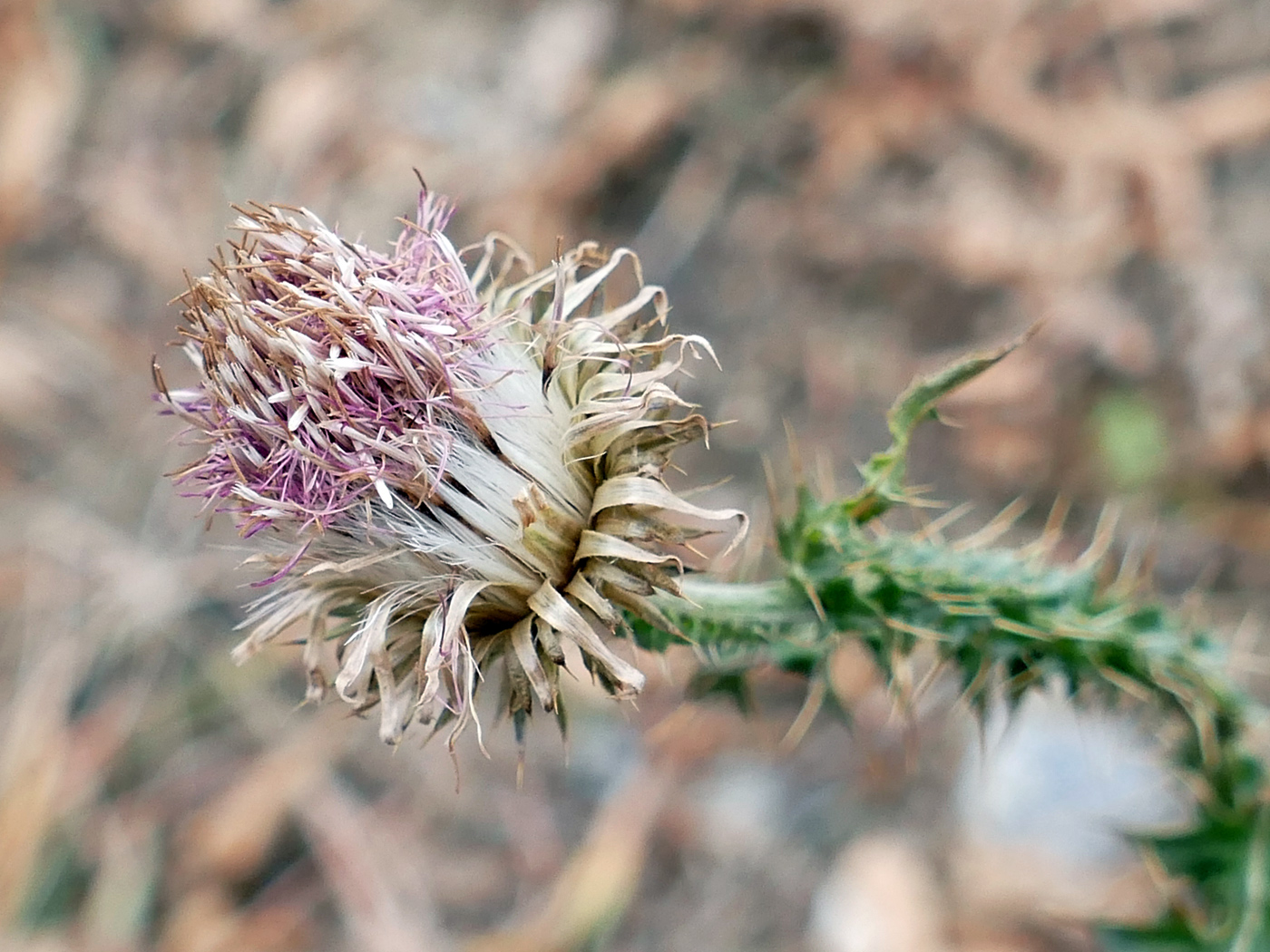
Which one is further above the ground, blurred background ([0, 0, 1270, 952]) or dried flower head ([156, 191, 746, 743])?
dried flower head ([156, 191, 746, 743])

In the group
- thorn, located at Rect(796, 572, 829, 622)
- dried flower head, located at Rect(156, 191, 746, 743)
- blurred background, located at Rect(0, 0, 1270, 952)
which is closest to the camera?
dried flower head, located at Rect(156, 191, 746, 743)

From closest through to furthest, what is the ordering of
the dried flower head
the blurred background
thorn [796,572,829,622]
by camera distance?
the dried flower head
thorn [796,572,829,622]
the blurred background

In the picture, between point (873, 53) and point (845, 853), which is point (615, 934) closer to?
point (845, 853)

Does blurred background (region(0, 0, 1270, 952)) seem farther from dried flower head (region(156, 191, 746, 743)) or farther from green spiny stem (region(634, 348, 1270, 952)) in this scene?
dried flower head (region(156, 191, 746, 743))

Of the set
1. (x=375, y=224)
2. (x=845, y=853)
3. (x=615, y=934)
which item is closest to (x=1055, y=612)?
(x=845, y=853)

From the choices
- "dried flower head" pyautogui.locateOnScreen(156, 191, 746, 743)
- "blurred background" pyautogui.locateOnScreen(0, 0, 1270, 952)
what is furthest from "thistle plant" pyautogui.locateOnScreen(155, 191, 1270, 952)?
"blurred background" pyautogui.locateOnScreen(0, 0, 1270, 952)

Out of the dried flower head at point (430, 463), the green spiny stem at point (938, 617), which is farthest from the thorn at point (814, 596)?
the dried flower head at point (430, 463)
